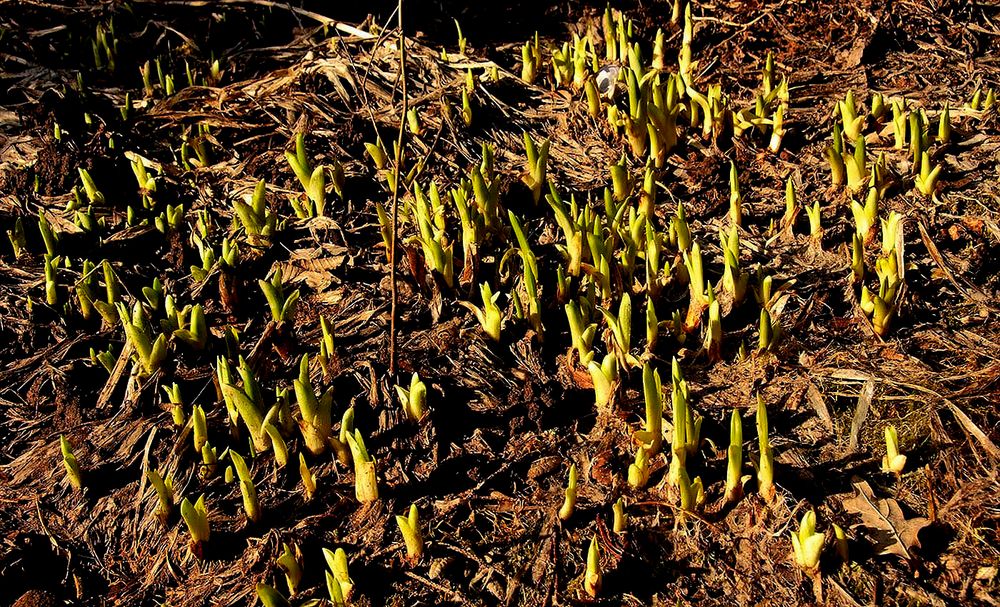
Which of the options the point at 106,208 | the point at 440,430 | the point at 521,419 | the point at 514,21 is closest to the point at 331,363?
the point at 440,430

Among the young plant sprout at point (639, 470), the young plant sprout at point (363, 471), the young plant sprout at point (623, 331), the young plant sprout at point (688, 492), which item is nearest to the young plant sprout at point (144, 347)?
the young plant sprout at point (363, 471)

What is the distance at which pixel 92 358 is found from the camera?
283cm

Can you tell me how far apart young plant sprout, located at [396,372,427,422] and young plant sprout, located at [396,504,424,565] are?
13.6 inches

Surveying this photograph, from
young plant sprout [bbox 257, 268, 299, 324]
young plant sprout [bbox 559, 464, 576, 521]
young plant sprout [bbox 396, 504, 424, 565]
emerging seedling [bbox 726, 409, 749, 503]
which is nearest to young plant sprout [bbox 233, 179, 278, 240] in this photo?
young plant sprout [bbox 257, 268, 299, 324]

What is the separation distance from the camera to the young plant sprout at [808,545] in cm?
212

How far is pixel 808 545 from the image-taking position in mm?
2143

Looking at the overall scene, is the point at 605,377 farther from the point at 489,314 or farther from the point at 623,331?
the point at 489,314

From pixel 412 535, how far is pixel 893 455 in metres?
1.29

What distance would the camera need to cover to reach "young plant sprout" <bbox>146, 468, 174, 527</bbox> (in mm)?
2318

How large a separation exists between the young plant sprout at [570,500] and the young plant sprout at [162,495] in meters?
1.05

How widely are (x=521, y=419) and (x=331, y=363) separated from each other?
0.63 m

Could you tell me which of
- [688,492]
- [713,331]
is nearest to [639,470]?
[688,492]

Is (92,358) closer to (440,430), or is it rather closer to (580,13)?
(440,430)

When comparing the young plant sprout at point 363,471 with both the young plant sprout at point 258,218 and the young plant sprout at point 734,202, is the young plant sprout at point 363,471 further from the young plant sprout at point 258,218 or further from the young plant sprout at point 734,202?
the young plant sprout at point 734,202
